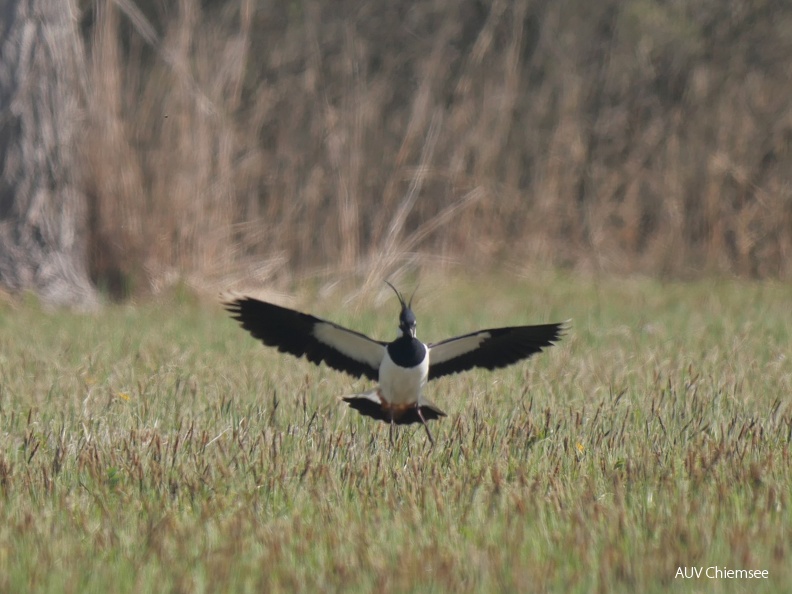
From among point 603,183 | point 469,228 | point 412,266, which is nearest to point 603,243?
point 603,183

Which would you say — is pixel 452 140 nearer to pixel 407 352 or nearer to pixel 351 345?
pixel 351 345

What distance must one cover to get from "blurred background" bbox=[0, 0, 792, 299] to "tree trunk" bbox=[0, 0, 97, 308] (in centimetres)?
2

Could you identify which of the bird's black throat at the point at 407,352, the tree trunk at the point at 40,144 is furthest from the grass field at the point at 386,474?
the tree trunk at the point at 40,144

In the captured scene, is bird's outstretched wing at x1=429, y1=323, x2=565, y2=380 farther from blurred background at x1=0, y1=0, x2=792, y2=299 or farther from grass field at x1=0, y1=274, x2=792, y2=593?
blurred background at x1=0, y1=0, x2=792, y2=299

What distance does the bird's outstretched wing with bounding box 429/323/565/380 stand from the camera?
16.9 feet

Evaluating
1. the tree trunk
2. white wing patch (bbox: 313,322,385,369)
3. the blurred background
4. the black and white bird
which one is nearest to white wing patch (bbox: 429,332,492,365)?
the black and white bird

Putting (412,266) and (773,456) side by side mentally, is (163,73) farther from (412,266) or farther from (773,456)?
(773,456)

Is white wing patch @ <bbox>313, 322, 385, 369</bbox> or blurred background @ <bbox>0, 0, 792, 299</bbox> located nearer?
white wing patch @ <bbox>313, 322, 385, 369</bbox>

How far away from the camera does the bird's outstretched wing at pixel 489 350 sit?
16.9 feet

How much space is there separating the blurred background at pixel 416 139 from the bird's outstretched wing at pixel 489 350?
3.96 m

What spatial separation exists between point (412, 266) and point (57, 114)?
2976mm

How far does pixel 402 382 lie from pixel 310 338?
2.03 feet

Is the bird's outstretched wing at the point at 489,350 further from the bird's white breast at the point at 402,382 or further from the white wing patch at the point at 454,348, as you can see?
the bird's white breast at the point at 402,382

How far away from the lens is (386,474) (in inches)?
162
